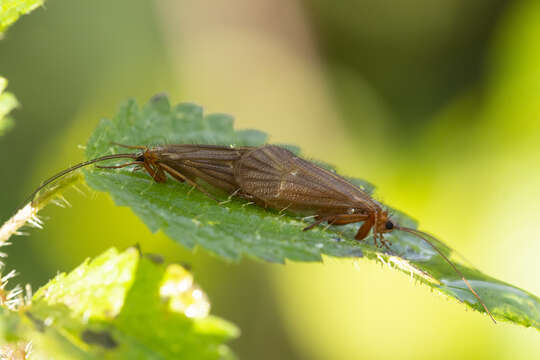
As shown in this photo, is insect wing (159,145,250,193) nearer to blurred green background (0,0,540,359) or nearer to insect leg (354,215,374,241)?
insect leg (354,215,374,241)

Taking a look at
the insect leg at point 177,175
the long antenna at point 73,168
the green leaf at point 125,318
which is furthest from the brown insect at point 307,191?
the green leaf at point 125,318

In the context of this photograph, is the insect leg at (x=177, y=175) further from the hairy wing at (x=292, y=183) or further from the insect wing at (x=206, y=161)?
the hairy wing at (x=292, y=183)

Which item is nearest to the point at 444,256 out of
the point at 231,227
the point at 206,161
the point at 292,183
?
the point at 292,183

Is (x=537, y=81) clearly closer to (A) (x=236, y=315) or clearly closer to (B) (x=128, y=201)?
(A) (x=236, y=315)

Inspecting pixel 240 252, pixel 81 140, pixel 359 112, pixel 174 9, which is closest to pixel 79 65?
pixel 81 140

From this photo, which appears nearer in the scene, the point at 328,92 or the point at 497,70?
the point at 497,70

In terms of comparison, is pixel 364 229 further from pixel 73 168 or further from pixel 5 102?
pixel 5 102
